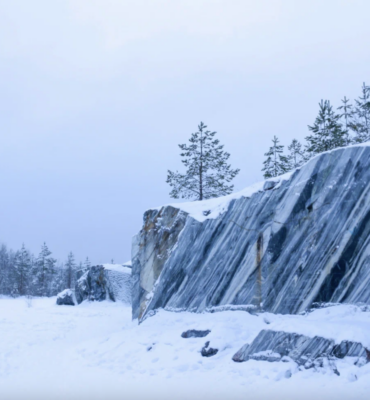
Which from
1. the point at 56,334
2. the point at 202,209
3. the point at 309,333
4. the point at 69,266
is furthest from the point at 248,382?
the point at 69,266

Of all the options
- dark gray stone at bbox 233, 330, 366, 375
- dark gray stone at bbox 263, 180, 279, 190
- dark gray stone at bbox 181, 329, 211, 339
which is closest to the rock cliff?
dark gray stone at bbox 181, 329, 211, 339

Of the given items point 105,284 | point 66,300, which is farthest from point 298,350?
point 66,300

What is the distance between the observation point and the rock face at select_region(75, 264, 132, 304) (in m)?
26.0

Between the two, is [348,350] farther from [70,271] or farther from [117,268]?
[70,271]

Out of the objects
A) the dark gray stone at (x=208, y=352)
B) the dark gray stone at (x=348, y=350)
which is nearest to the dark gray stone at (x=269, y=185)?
the dark gray stone at (x=208, y=352)

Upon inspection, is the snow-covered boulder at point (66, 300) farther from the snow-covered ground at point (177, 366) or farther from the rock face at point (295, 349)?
the rock face at point (295, 349)

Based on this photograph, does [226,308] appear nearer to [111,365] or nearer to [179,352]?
[179,352]

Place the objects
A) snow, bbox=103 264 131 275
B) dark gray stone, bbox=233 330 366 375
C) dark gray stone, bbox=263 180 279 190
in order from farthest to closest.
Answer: snow, bbox=103 264 131 275, dark gray stone, bbox=263 180 279 190, dark gray stone, bbox=233 330 366 375

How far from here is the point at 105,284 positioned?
86.8 feet

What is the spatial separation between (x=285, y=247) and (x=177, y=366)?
157 inches

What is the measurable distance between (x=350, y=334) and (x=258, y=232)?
4.52 metres

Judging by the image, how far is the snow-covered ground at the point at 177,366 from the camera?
20.6ft

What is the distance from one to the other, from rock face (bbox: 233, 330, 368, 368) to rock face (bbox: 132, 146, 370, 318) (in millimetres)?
1767

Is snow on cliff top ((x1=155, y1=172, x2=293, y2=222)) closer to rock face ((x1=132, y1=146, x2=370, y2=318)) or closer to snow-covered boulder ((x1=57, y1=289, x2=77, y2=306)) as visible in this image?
rock face ((x1=132, y1=146, x2=370, y2=318))
